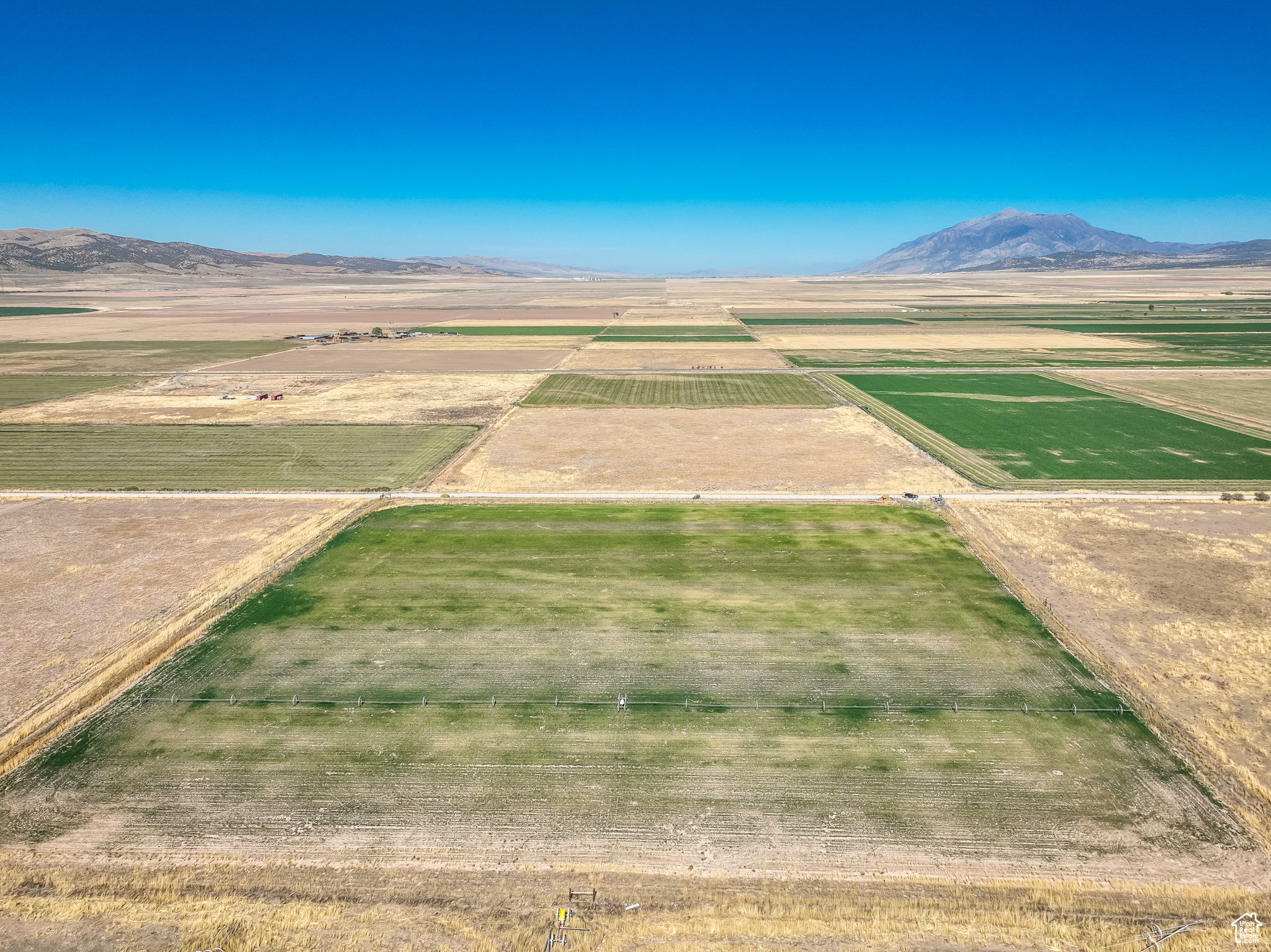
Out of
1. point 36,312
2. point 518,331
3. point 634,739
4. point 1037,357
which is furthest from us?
point 36,312

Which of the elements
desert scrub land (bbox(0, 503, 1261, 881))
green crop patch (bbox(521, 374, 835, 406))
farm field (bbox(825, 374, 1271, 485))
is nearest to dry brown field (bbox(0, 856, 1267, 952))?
desert scrub land (bbox(0, 503, 1261, 881))

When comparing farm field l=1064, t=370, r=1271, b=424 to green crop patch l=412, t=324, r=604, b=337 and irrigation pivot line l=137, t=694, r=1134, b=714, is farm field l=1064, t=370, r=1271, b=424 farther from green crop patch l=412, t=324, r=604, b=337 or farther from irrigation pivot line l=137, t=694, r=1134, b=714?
green crop patch l=412, t=324, r=604, b=337

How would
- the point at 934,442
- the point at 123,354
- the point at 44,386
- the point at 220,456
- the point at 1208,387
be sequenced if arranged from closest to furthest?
1. the point at 220,456
2. the point at 934,442
3. the point at 1208,387
4. the point at 44,386
5. the point at 123,354

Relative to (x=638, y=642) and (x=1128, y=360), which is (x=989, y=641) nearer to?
(x=638, y=642)

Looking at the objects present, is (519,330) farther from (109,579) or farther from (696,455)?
(109,579)

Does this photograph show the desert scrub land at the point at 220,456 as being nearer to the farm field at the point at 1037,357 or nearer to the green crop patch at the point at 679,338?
the farm field at the point at 1037,357

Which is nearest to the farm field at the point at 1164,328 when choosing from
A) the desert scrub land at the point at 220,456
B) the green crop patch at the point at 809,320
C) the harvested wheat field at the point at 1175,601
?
the green crop patch at the point at 809,320

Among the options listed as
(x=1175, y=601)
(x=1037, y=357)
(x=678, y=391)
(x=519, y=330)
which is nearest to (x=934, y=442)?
(x=1175, y=601)
